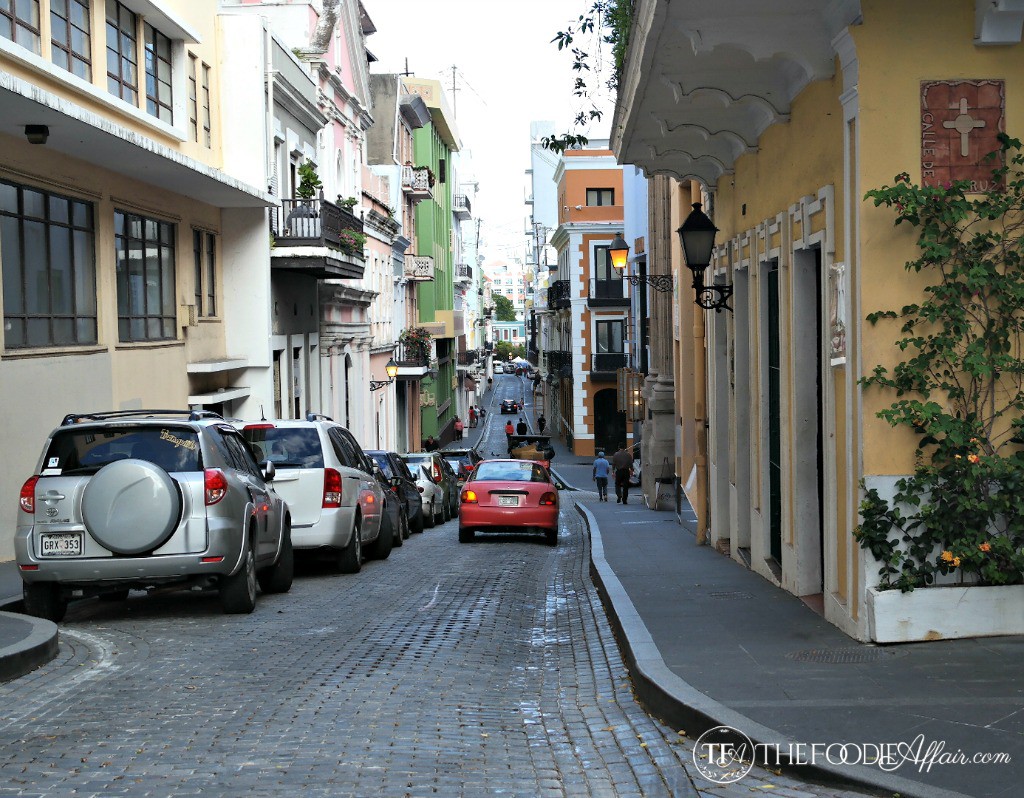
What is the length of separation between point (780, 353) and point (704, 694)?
16.8ft

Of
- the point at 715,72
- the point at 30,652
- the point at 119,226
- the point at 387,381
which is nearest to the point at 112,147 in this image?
the point at 119,226

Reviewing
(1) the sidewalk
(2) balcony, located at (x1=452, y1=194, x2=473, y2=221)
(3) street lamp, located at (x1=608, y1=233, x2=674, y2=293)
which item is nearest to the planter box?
(1) the sidewalk

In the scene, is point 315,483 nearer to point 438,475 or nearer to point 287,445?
point 287,445

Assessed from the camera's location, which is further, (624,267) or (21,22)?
(624,267)

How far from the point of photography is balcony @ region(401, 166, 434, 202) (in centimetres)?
5775

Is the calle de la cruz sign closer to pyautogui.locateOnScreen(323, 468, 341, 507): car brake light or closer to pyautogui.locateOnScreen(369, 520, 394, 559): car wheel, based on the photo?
pyautogui.locateOnScreen(323, 468, 341, 507): car brake light

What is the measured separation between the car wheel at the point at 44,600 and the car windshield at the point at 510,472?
416 inches

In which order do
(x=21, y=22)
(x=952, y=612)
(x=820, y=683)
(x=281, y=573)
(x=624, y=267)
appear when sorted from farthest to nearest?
(x=624, y=267) < (x=21, y=22) < (x=281, y=573) < (x=952, y=612) < (x=820, y=683)

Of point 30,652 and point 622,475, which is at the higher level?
point 30,652

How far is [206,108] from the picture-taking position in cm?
2525

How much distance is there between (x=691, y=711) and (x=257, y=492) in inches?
254

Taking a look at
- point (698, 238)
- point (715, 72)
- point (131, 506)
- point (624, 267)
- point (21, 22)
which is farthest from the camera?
point (624, 267)

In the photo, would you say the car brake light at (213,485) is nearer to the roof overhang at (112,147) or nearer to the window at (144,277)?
the roof overhang at (112,147)

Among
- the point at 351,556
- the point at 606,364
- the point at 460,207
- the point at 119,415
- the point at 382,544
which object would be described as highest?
the point at 460,207
